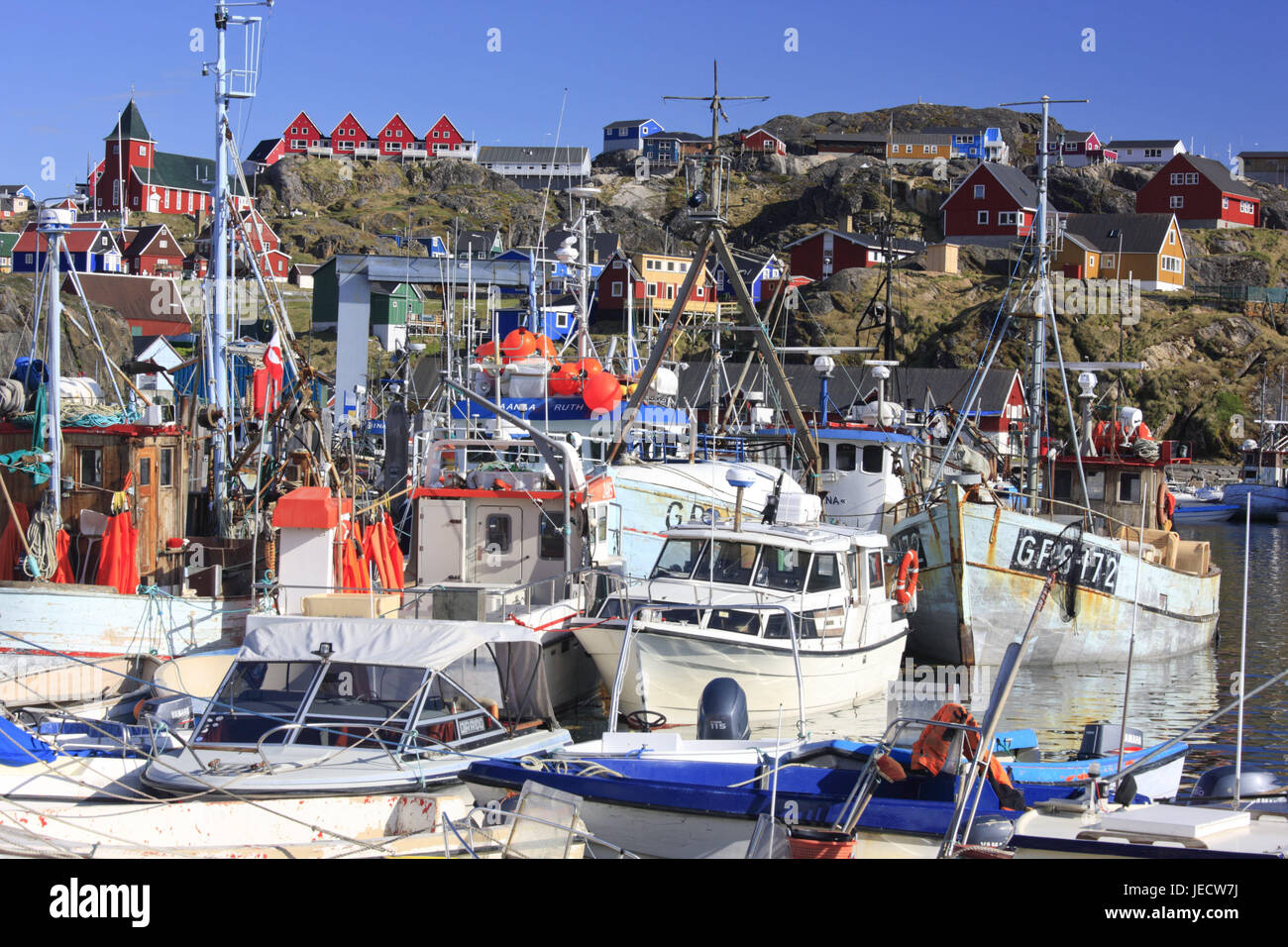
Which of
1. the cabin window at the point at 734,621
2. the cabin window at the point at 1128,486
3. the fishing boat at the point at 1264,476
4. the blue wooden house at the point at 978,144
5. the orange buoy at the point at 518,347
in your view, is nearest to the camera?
the cabin window at the point at 734,621

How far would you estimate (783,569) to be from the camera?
1800cm

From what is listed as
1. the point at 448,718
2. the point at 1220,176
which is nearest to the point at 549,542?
the point at 448,718

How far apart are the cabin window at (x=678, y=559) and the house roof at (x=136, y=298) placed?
218 feet

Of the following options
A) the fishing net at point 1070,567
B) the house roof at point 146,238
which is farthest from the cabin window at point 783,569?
the house roof at point 146,238

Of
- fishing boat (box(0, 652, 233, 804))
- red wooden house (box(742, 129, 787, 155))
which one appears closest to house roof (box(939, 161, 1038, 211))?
red wooden house (box(742, 129, 787, 155))

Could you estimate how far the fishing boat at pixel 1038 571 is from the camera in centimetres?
2419

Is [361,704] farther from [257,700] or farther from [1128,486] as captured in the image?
[1128,486]

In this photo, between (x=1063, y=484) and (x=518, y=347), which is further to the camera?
(x=1063, y=484)

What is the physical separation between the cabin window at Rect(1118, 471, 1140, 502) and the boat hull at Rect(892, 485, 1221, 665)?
14.6 ft

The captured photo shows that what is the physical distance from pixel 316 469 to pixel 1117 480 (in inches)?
725

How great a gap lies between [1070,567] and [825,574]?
8794 mm

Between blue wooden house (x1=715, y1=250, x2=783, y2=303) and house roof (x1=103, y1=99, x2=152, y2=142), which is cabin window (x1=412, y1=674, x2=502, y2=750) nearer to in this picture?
blue wooden house (x1=715, y1=250, x2=783, y2=303)

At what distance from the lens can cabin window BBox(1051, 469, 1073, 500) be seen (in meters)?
33.9

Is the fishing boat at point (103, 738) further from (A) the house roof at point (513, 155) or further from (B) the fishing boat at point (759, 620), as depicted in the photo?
(A) the house roof at point (513, 155)
